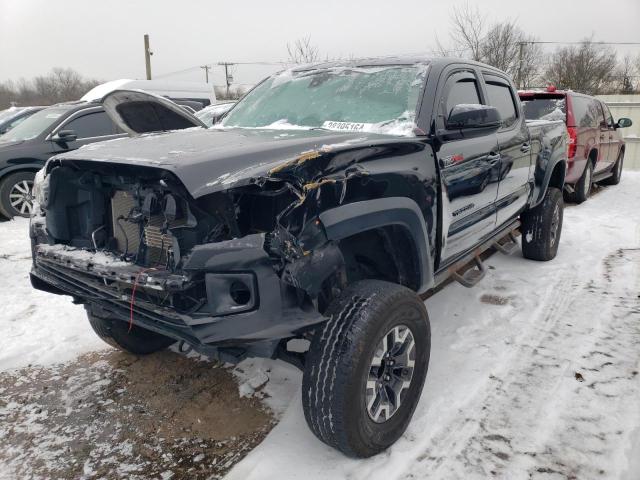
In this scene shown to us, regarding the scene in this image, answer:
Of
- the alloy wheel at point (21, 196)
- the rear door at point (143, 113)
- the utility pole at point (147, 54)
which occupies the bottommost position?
the alloy wheel at point (21, 196)

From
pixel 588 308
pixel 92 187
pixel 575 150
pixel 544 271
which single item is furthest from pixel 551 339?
pixel 575 150

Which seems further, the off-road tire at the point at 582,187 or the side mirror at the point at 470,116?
the off-road tire at the point at 582,187

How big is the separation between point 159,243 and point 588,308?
3469 millimetres

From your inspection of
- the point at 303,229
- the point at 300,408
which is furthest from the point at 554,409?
the point at 303,229

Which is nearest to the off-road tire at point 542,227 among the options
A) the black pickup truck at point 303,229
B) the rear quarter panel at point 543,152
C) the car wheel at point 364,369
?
the rear quarter panel at point 543,152

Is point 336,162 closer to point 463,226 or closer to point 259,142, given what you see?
point 259,142

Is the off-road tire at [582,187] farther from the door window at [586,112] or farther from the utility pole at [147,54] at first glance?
the utility pole at [147,54]

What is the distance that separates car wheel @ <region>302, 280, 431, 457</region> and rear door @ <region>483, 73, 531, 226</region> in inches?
69.0

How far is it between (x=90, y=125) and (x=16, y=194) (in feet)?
5.11

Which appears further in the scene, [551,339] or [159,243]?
[551,339]

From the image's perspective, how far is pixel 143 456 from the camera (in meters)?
2.44

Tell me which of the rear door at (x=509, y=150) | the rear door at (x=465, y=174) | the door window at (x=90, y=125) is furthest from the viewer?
the door window at (x=90, y=125)

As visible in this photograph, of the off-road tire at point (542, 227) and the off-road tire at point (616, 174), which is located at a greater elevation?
the off-road tire at point (542, 227)

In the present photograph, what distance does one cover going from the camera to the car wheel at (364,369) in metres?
2.07
